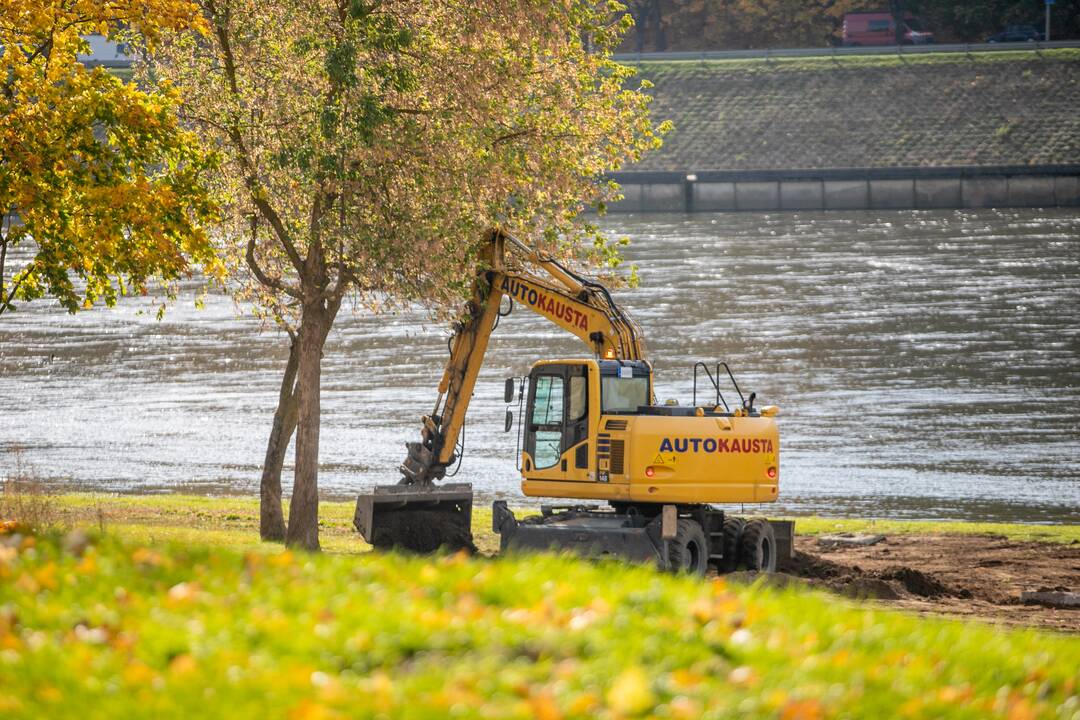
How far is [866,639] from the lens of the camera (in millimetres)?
8102

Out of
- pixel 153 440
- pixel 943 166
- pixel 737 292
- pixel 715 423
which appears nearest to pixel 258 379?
pixel 153 440

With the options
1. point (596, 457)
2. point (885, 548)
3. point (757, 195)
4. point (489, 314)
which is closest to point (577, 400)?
→ point (596, 457)

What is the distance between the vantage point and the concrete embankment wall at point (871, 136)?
80938mm

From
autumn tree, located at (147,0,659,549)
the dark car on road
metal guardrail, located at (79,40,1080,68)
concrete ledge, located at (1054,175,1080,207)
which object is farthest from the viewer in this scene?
the dark car on road

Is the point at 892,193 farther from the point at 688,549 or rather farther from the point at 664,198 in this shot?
the point at 688,549

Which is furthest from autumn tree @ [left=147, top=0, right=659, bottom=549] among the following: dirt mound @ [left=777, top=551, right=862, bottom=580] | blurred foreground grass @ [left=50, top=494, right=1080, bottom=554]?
dirt mound @ [left=777, top=551, right=862, bottom=580]

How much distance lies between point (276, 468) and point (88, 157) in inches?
251

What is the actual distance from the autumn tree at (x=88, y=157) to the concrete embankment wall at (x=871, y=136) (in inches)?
2651

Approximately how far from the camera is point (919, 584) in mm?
19047

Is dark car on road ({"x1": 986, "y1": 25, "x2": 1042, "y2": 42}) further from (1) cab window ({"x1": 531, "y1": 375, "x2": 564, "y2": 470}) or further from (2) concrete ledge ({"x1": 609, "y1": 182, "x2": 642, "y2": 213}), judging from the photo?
(1) cab window ({"x1": 531, "y1": 375, "x2": 564, "y2": 470})

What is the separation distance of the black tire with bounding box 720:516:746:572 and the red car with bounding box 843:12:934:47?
290ft

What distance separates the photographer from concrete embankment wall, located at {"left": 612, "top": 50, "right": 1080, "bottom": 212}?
266ft

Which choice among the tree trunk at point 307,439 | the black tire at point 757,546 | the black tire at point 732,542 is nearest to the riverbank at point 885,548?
the tree trunk at point 307,439

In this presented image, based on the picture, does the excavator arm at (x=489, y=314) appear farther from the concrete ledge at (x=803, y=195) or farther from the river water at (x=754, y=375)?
the concrete ledge at (x=803, y=195)
